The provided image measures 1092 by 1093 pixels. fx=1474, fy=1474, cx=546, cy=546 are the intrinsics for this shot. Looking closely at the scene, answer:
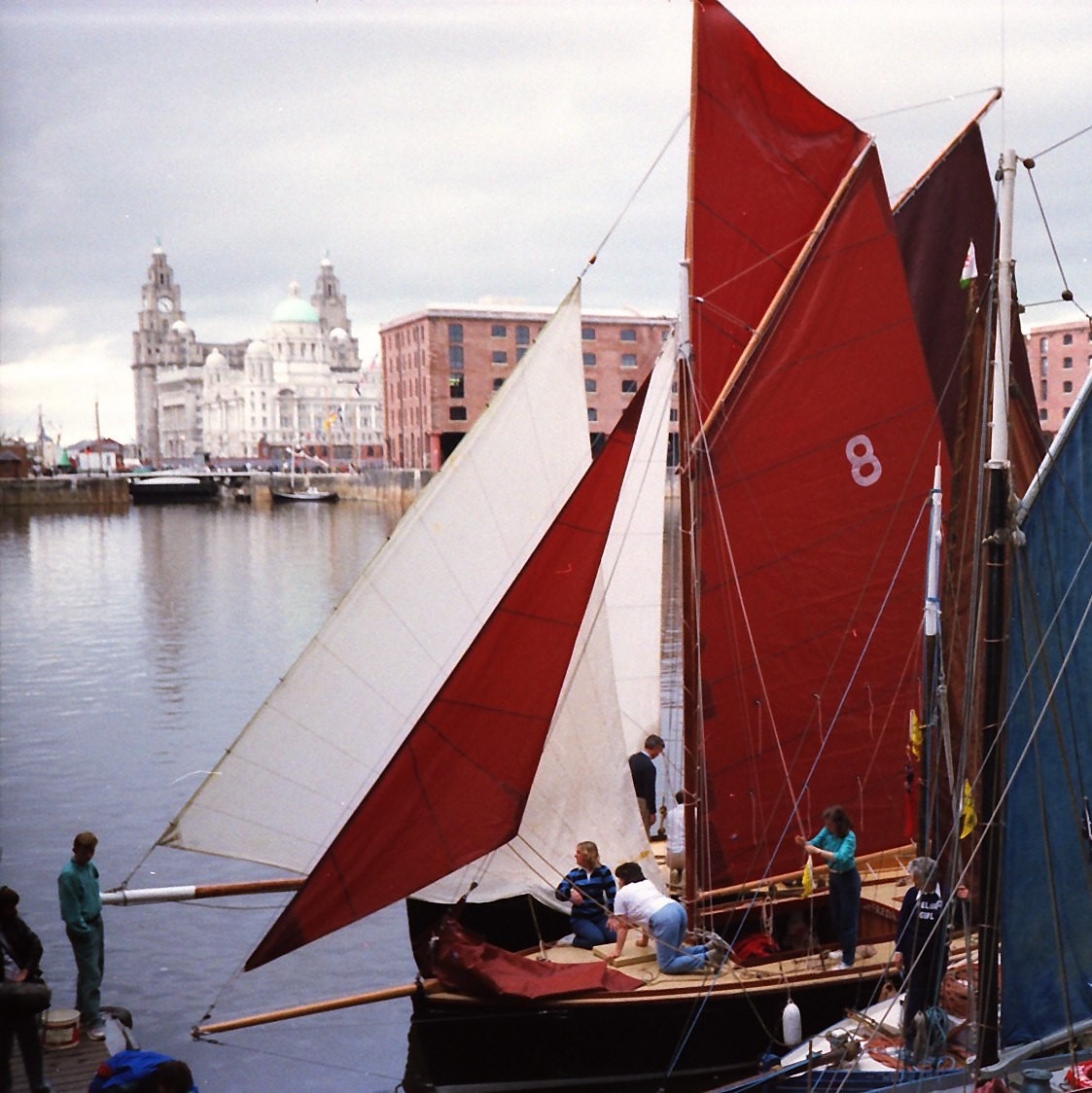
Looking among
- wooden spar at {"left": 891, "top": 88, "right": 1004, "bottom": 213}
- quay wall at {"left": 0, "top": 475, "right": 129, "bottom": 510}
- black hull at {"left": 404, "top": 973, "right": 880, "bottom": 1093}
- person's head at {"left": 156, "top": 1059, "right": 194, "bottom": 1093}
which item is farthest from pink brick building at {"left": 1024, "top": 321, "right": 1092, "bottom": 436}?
quay wall at {"left": 0, "top": 475, "right": 129, "bottom": 510}

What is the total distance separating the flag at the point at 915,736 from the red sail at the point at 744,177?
2.99 meters

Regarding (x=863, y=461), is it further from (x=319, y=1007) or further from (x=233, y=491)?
(x=233, y=491)

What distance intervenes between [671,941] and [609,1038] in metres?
0.82

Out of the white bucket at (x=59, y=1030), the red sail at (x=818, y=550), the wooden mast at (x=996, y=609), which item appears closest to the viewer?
the wooden mast at (x=996, y=609)

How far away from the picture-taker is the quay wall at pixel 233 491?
91.4m

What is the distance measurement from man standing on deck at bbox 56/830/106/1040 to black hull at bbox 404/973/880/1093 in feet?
8.33

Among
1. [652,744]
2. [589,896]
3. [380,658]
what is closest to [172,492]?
[652,744]

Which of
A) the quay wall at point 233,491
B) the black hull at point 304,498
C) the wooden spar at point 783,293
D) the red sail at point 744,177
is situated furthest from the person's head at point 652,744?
the black hull at point 304,498

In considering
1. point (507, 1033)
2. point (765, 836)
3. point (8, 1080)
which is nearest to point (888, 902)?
point (765, 836)

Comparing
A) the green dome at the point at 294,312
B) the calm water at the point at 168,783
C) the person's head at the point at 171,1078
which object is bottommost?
the calm water at the point at 168,783

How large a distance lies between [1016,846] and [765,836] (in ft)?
13.0

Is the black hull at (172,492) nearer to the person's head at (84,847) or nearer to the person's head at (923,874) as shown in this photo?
the person's head at (84,847)

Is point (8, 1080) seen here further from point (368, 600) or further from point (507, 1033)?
point (368, 600)

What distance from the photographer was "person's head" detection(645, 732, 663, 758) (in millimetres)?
A: 13328
